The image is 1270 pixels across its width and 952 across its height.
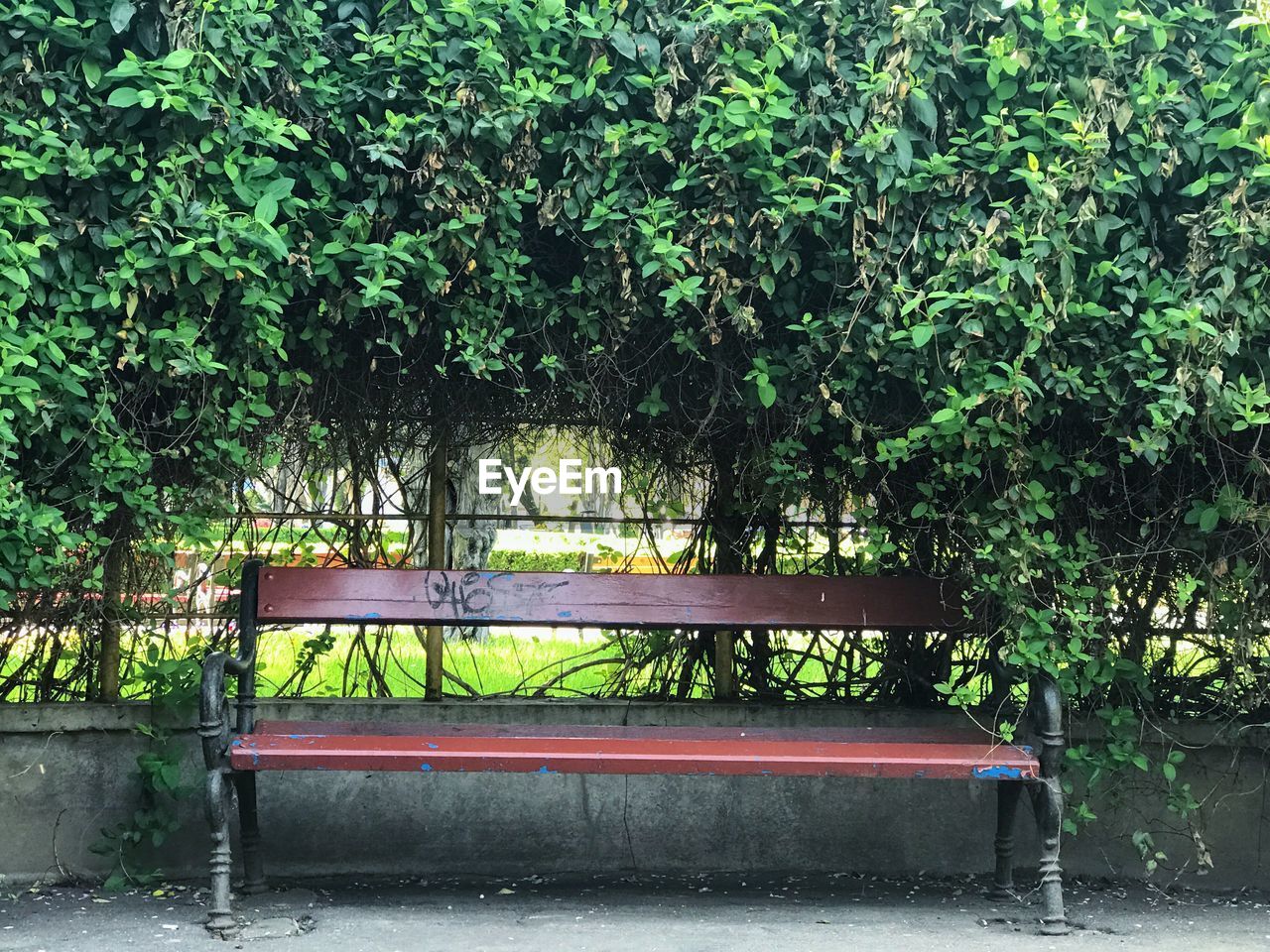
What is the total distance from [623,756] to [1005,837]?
151cm

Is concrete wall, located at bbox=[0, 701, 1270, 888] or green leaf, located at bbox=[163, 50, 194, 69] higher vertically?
green leaf, located at bbox=[163, 50, 194, 69]

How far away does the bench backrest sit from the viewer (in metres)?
4.40

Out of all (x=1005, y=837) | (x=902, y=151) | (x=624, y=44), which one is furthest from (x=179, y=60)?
(x=1005, y=837)

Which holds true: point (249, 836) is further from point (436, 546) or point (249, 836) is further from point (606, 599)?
point (606, 599)

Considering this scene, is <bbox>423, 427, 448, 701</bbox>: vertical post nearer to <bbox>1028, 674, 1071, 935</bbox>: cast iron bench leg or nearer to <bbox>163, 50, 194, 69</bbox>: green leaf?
<bbox>163, 50, 194, 69</bbox>: green leaf

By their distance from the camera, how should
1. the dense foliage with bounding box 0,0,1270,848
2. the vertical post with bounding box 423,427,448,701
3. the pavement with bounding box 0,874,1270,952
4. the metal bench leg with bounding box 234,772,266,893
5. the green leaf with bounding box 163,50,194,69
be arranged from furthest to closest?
the vertical post with bounding box 423,427,448,701
the metal bench leg with bounding box 234,772,266,893
the pavement with bounding box 0,874,1270,952
the dense foliage with bounding box 0,0,1270,848
the green leaf with bounding box 163,50,194,69

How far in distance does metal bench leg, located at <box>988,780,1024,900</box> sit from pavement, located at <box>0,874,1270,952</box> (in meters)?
0.07

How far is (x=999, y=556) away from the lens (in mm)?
4004

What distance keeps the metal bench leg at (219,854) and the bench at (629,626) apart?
0.01 metres

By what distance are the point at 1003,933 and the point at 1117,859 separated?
100 cm

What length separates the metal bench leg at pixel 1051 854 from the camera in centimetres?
400

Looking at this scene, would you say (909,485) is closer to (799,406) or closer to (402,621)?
(799,406)

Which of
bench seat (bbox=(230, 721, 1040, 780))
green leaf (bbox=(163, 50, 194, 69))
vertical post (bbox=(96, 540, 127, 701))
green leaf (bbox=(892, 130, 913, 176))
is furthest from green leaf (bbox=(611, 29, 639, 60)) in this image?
vertical post (bbox=(96, 540, 127, 701))

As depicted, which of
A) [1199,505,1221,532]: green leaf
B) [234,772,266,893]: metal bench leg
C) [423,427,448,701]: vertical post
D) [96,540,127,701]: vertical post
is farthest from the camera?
[423,427,448,701]: vertical post
